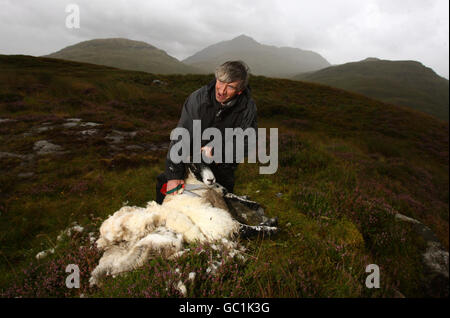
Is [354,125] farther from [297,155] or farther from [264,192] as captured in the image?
[264,192]

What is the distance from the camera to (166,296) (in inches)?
78.5

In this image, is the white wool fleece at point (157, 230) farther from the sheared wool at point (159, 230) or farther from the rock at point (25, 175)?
the rock at point (25, 175)

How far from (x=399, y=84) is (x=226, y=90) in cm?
13559

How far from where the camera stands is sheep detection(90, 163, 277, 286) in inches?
99.9

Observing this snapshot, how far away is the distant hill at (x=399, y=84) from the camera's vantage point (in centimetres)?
7829

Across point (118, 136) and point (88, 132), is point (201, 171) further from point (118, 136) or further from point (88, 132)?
point (88, 132)

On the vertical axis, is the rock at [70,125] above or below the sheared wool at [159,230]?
above

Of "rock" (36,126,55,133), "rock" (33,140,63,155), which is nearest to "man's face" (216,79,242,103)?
"rock" (33,140,63,155)

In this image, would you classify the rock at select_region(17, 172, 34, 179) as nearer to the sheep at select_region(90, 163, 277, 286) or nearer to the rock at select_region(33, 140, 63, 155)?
the rock at select_region(33, 140, 63, 155)

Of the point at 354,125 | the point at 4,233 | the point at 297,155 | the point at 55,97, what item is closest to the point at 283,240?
the point at 297,155

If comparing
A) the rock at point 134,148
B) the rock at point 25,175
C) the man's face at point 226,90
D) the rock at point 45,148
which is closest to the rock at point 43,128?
the rock at point 45,148

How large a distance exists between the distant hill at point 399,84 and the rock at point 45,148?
93011mm

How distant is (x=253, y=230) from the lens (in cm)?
296

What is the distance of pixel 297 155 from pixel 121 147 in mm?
6910
